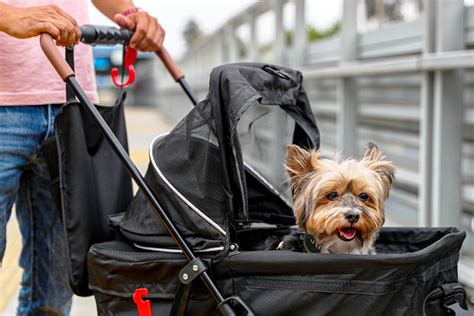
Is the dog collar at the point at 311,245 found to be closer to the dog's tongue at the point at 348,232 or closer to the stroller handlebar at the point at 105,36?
the dog's tongue at the point at 348,232

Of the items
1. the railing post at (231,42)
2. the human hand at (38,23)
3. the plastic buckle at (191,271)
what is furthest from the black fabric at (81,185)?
the railing post at (231,42)

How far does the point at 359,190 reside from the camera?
287cm

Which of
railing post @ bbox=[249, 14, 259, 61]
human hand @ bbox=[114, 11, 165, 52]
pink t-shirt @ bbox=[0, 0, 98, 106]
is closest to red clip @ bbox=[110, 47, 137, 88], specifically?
human hand @ bbox=[114, 11, 165, 52]

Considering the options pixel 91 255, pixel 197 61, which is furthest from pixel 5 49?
pixel 197 61

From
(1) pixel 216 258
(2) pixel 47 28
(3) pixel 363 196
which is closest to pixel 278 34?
(3) pixel 363 196

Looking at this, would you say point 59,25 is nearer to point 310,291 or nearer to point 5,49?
point 5,49

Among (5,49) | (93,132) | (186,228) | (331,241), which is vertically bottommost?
(331,241)

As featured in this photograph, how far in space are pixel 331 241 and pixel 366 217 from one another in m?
0.16

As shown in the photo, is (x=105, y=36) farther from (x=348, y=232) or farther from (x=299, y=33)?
(x=299, y=33)

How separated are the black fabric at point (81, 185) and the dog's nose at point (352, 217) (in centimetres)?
86

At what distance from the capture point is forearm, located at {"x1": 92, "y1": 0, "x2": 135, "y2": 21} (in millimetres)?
3176

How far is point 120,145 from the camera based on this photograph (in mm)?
2510

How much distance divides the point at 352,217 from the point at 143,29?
109 centimetres

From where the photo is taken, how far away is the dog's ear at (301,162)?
2.90 meters
